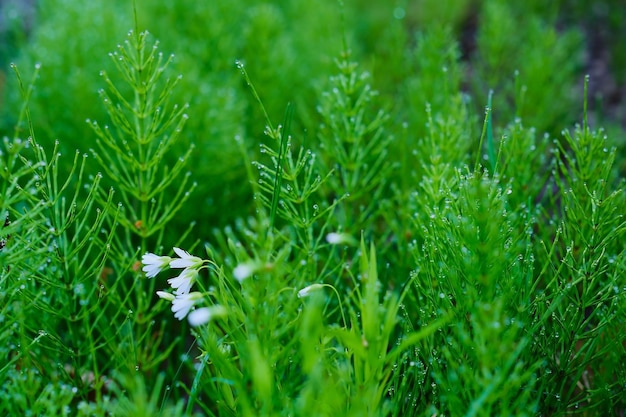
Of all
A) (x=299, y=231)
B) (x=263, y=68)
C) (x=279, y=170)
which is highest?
(x=263, y=68)

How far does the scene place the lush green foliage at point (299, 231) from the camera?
3.76 feet

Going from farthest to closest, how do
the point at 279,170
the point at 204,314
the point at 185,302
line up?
the point at 279,170
the point at 185,302
the point at 204,314

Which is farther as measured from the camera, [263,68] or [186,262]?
[263,68]

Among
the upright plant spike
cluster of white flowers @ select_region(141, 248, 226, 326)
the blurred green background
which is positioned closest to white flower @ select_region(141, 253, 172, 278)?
cluster of white flowers @ select_region(141, 248, 226, 326)

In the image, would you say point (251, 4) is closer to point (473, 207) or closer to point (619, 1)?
point (619, 1)

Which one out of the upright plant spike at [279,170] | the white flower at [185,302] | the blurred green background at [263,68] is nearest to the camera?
the white flower at [185,302]

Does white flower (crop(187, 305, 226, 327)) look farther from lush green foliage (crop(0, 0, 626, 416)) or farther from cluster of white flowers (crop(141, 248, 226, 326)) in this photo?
cluster of white flowers (crop(141, 248, 226, 326))

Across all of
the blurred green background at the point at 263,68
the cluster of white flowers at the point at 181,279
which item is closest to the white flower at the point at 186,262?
the cluster of white flowers at the point at 181,279

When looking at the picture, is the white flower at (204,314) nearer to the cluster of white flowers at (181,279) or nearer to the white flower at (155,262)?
the cluster of white flowers at (181,279)

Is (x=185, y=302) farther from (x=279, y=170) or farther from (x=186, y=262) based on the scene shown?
(x=279, y=170)

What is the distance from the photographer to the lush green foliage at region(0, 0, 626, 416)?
1146 millimetres

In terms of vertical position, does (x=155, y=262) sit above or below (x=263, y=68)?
below

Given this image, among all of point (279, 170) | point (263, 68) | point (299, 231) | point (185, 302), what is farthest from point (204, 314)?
point (263, 68)

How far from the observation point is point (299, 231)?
1930 millimetres
